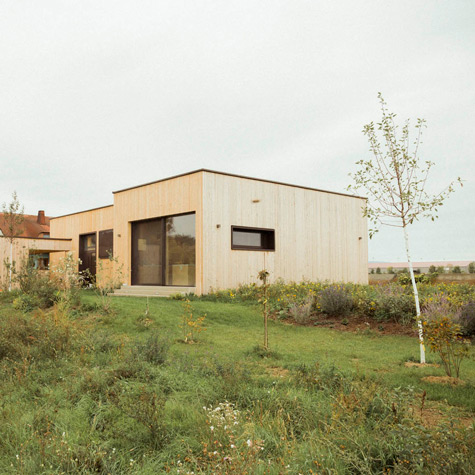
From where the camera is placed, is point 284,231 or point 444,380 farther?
point 284,231

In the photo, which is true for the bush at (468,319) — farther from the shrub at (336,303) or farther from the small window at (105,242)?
the small window at (105,242)

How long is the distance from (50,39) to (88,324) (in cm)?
656

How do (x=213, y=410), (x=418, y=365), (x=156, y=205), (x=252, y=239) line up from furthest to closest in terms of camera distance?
(x=156, y=205), (x=252, y=239), (x=418, y=365), (x=213, y=410)

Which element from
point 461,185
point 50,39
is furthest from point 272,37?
point 461,185

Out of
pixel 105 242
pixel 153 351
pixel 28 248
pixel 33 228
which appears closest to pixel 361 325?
pixel 153 351

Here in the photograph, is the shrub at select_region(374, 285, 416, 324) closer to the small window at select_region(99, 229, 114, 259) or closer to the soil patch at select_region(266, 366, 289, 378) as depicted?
the soil patch at select_region(266, 366, 289, 378)

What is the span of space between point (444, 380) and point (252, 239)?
1046cm

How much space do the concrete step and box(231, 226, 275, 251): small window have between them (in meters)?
2.29

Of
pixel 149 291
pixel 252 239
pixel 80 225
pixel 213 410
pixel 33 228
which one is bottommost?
pixel 213 410

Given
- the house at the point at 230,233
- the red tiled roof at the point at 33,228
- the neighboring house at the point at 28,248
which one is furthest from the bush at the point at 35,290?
the red tiled roof at the point at 33,228

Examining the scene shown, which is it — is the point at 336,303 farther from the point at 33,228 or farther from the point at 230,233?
the point at 33,228

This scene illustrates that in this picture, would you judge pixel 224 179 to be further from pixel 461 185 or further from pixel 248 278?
pixel 461 185

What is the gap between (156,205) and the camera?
15492mm

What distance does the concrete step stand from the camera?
44.6 feet
